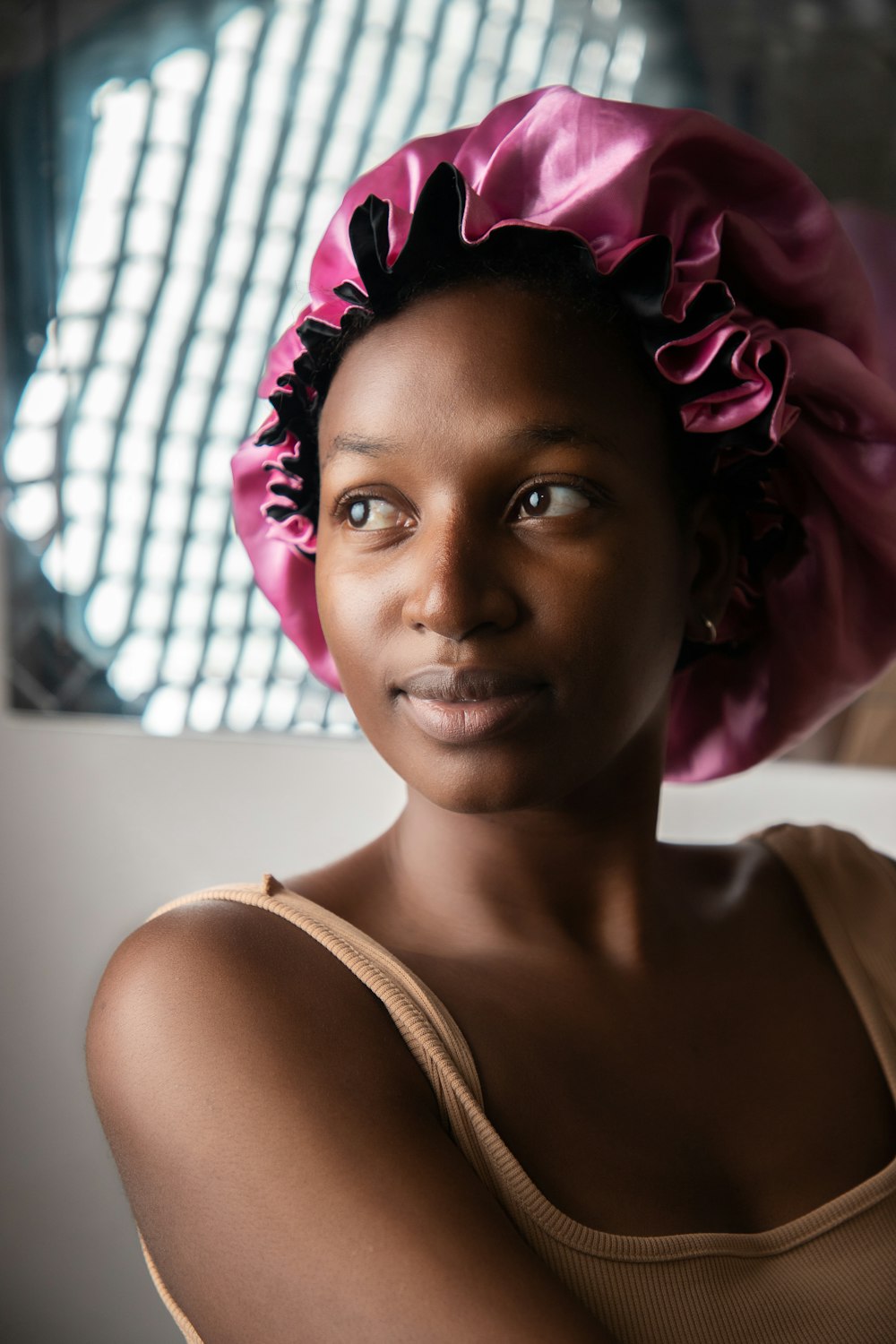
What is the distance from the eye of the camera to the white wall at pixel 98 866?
1411 mm

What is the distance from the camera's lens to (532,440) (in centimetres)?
72

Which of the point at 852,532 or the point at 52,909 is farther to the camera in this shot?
the point at 52,909

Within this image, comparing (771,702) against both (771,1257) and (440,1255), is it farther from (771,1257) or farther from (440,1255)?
(440,1255)

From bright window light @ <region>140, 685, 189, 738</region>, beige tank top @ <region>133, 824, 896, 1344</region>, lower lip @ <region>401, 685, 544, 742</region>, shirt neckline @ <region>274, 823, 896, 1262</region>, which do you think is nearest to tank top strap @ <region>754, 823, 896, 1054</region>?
shirt neckline @ <region>274, 823, 896, 1262</region>

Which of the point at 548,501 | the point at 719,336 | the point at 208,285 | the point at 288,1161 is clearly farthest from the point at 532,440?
the point at 208,285

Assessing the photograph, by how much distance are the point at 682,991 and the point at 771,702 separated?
0.28 meters

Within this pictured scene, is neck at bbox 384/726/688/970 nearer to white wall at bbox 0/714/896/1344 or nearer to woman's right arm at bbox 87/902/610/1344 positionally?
woman's right arm at bbox 87/902/610/1344

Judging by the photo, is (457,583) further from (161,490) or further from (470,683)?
(161,490)

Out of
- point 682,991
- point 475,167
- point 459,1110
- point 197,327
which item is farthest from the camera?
point 197,327

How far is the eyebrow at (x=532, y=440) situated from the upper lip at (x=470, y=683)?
0.14 metres

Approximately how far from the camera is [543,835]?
2.77 feet

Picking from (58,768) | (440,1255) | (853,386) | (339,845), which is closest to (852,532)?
(853,386)

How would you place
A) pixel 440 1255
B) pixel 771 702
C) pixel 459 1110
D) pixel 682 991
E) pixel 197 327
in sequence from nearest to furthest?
1. pixel 440 1255
2. pixel 459 1110
3. pixel 682 991
4. pixel 771 702
5. pixel 197 327

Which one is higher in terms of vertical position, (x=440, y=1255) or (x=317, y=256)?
(x=317, y=256)
